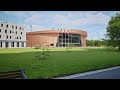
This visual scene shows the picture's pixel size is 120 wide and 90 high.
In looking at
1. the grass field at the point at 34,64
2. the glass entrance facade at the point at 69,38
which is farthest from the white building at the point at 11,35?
the glass entrance facade at the point at 69,38

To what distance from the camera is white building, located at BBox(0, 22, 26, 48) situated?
5.66m

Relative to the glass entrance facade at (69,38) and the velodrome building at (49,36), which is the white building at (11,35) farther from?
the glass entrance facade at (69,38)

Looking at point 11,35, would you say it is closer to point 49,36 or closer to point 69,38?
point 49,36

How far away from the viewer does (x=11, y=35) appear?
6652 millimetres

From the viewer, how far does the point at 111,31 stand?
14.8 m

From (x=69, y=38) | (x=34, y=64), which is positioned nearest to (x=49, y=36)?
(x=69, y=38)

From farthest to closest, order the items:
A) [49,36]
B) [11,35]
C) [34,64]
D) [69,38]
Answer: [34,64] → [69,38] → [49,36] → [11,35]

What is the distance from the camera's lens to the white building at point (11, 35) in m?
5.66
